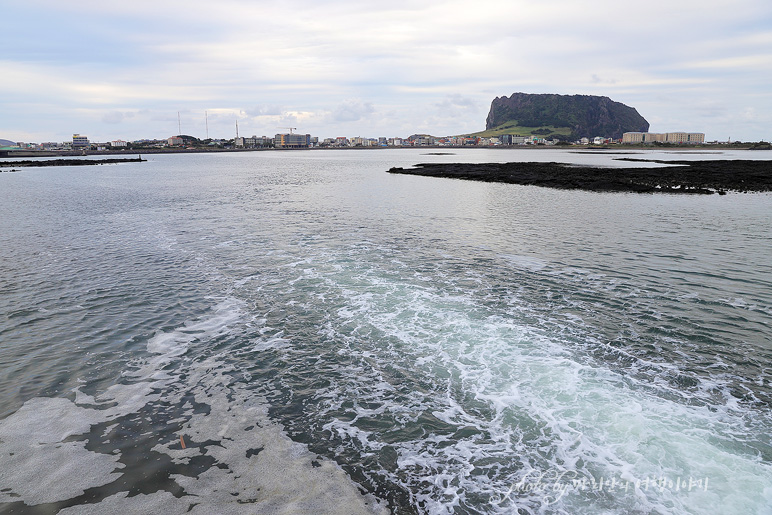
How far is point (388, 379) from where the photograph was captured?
13.0 meters

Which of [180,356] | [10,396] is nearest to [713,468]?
[180,356]

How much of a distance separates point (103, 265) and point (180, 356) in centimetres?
1464

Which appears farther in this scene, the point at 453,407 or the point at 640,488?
the point at 453,407

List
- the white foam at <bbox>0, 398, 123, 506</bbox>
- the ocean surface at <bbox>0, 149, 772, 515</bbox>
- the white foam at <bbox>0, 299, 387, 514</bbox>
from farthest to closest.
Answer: the ocean surface at <bbox>0, 149, 772, 515</bbox>
the white foam at <bbox>0, 398, 123, 506</bbox>
the white foam at <bbox>0, 299, 387, 514</bbox>

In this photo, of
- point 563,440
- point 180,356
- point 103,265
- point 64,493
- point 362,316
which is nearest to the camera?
point 64,493

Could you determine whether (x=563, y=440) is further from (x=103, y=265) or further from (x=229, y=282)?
(x=103, y=265)

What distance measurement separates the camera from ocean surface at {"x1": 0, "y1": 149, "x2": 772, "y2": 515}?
8.74 meters

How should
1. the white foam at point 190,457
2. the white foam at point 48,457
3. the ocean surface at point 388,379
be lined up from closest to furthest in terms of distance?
1. the white foam at point 190,457
2. the white foam at point 48,457
3. the ocean surface at point 388,379

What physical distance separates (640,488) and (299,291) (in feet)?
50.2

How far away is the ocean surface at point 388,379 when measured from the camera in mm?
8742

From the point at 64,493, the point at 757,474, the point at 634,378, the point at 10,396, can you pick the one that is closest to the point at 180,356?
the point at 10,396

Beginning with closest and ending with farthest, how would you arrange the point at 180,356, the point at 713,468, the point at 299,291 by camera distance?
the point at 713,468, the point at 180,356, the point at 299,291

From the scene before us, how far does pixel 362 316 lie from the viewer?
17750 millimetres

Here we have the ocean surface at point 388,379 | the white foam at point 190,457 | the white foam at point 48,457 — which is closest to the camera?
the white foam at point 190,457
